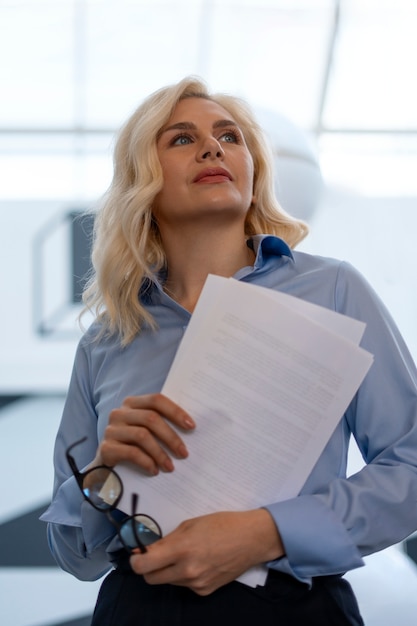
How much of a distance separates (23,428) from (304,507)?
9.56 feet

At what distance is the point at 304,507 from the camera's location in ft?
3.52

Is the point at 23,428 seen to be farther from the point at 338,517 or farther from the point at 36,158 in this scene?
the point at 338,517

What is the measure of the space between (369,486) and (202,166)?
0.63 metres

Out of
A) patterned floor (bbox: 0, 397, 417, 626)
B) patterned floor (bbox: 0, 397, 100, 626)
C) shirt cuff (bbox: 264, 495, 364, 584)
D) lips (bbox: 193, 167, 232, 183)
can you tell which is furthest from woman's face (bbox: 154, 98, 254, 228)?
patterned floor (bbox: 0, 397, 100, 626)

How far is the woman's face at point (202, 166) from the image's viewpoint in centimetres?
140

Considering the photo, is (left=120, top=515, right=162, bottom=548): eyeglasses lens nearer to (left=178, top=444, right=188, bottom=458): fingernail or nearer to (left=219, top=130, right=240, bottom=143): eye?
(left=178, top=444, right=188, bottom=458): fingernail

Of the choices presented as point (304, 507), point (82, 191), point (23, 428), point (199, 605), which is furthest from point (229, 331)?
point (82, 191)

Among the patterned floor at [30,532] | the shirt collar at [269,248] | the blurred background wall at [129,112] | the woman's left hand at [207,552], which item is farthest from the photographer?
the blurred background wall at [129,112]

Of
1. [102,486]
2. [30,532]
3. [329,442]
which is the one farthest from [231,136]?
[30,532]

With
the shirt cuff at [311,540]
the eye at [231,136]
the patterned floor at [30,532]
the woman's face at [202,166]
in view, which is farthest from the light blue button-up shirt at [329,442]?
the patterned floor at [30,532]

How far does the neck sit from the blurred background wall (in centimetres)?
239

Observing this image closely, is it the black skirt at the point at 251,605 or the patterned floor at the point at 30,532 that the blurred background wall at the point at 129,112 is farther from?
the black skirt at the point at 251,605

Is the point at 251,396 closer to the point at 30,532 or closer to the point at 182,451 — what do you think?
the point at 182,451

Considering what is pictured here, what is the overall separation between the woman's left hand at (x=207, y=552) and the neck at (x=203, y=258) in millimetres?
483
